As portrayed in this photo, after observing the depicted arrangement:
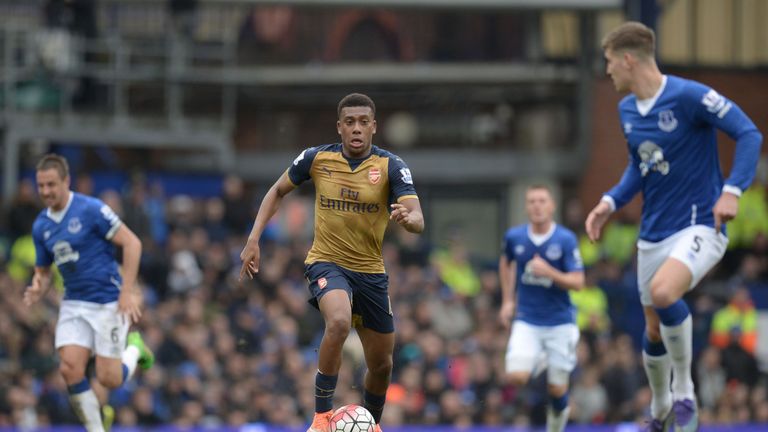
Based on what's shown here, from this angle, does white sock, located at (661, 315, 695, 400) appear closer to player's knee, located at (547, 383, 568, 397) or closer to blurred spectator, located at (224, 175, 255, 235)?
player's knee, located at (547, 383, 568, 397)

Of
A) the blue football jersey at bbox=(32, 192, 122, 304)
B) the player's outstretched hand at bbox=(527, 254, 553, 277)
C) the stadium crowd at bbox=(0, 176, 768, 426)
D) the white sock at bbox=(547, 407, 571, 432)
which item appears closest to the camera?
the blue football jersey at bbox=(32, 192, 122, 304)

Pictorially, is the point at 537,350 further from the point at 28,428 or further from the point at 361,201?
the point at 28,428

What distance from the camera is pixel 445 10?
904 inches

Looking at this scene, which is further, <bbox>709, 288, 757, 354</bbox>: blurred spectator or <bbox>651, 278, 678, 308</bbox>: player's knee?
<bbox>709, 288, 757, 354</bbox>: blurred spectator

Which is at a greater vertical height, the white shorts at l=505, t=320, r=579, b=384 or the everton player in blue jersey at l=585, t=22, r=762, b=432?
the everton player in blue jersey at l=585, t=22, r=762, b=432

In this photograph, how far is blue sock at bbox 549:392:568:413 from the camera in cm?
1361

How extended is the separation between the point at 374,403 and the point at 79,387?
2973 millimetres

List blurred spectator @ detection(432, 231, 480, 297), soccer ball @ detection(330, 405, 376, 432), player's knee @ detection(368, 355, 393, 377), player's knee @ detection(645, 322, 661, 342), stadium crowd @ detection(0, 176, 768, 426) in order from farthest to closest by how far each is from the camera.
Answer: blurred spectator @ detection(432, 231, 480, 297) → stadium crowd @ detection(0, 176, 768, 426) → player's knee @ detection(645, 322, 661, 342) → player's knee @ detection(368, 355, 393, 377) → soccer ball @ detection(330, 405, 376, 432)

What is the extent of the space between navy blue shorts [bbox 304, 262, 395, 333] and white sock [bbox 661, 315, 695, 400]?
206 centimetres

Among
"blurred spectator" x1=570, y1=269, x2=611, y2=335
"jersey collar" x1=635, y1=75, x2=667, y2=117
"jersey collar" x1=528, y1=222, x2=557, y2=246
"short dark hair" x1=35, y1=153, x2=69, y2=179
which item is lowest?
"blurred spectator" x1=570, y1=269, x2=611, y2=335

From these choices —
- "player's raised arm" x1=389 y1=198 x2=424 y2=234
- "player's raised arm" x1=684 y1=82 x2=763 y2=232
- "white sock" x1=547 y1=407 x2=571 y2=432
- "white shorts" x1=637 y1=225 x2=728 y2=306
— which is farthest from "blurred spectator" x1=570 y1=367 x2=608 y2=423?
"player's raised arm" x1=389 y1=198 x2=424 y2=234

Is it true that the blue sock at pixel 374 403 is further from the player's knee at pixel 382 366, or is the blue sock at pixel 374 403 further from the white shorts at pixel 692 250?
the white shorts at pixel 692 250

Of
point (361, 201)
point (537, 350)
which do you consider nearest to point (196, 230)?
point (537, 350)

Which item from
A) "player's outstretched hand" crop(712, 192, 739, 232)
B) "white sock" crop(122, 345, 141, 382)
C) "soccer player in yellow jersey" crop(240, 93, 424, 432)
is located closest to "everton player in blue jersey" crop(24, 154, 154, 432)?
"white sock" crop(122, 345, 141, 382)
